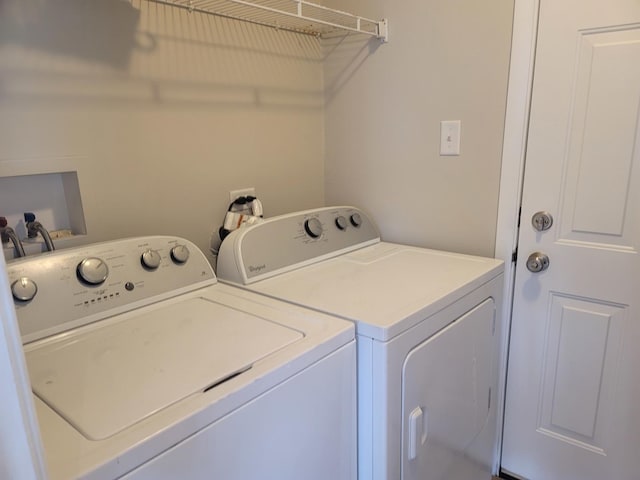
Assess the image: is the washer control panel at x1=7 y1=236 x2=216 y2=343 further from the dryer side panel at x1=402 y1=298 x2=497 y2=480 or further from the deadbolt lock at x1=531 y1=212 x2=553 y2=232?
the deadbolt lock at x1=531 y1=212 x2=553 y2=232

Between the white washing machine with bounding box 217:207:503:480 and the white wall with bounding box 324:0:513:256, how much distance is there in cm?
14

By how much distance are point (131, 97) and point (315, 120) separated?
2.90 feet

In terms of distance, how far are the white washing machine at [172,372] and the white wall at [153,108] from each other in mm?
266

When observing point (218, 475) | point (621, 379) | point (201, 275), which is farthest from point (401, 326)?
point (621, 379)

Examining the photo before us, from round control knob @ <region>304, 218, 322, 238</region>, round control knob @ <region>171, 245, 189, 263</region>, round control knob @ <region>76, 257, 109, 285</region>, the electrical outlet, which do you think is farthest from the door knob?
round control knob @ <region>76, 257, 109, 285</region>

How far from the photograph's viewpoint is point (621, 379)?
1.56 m

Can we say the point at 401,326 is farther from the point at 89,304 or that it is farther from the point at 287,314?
the point at 89,304

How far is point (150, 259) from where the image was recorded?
1.30m

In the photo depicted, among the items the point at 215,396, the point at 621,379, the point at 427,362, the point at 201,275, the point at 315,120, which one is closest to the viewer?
the point at 215,396

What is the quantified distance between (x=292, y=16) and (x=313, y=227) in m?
0.70

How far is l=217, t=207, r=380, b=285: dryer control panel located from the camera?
1467 millimetres

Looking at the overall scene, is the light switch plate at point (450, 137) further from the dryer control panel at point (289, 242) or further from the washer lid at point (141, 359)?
the washer lid at point (141, 359)

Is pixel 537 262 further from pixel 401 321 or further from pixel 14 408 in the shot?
pixel 14 408

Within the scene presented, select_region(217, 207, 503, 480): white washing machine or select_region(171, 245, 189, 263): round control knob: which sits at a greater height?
select_region(171, 245, 189, 263): round control knob
